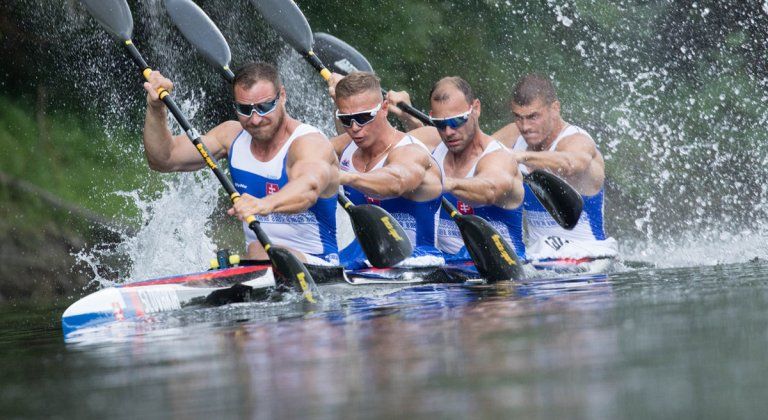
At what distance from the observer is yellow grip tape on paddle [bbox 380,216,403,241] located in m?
7.45

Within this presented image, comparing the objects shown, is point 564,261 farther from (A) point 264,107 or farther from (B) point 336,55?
(B) point 336,55

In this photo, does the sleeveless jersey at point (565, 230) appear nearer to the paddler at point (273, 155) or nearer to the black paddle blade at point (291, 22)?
the black paddle blade at point (291, 22)

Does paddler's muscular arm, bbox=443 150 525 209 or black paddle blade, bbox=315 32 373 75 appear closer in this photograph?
paddler's muscular arm, bbox=443 150 525 209

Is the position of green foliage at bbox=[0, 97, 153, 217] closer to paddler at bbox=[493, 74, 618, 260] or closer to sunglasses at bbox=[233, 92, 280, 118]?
paddler at bbox=[493, 74, 618, 260]

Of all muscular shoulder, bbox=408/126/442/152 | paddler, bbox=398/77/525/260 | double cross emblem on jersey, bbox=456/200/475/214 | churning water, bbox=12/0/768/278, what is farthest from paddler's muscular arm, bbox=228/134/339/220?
churning water, bbox=12/0/768/278

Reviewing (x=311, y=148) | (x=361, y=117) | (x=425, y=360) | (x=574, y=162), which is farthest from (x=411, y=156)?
(x=425, y=360)

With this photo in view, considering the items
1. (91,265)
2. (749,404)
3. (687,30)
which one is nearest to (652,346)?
(749,404)

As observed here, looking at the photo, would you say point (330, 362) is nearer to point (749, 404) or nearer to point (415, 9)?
point (749, 404)

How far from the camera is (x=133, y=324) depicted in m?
6.00

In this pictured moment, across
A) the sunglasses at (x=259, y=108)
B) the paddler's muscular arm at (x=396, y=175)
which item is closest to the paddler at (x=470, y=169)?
the paddler's muscular arm at (x=396, y=175)

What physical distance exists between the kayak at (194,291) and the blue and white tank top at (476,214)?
1.27 m

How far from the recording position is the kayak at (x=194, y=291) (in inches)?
240

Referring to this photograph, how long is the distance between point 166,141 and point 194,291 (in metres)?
1.50

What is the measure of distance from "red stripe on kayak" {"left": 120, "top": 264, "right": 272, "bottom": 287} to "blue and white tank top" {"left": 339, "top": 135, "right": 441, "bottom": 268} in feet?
4.64
